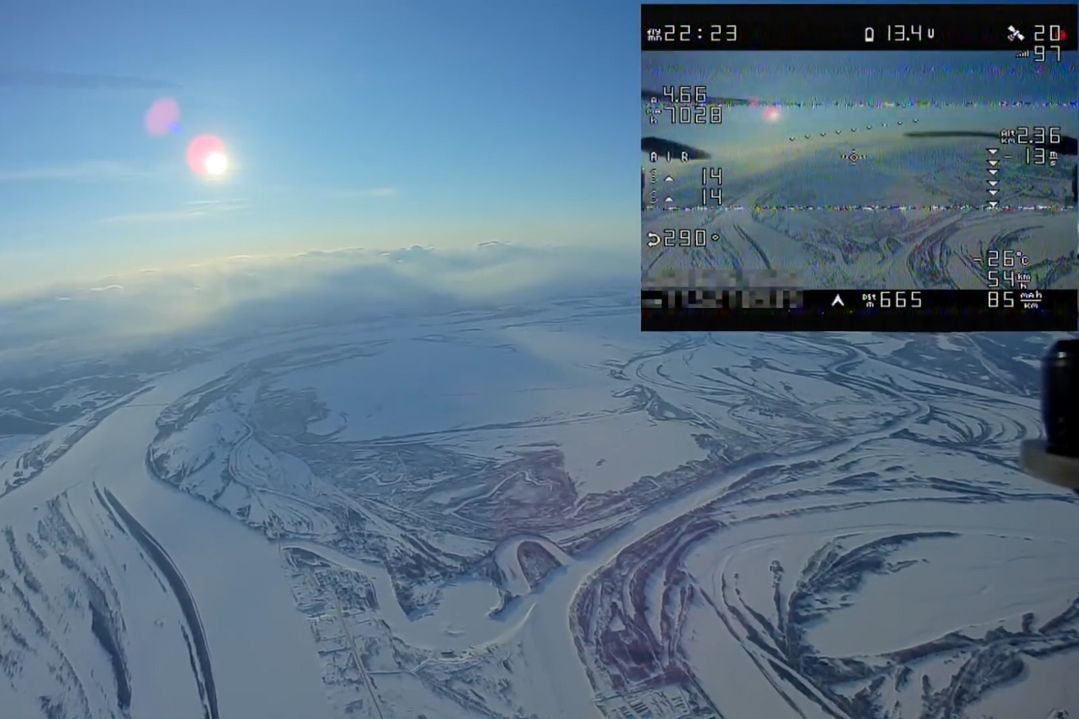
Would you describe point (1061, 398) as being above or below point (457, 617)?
above

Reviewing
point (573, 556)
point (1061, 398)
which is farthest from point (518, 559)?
point (1061, 398)

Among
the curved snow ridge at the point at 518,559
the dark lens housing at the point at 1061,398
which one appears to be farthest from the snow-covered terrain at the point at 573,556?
the dark lens housing at the point at 1061,398

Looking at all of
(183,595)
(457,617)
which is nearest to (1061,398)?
(457,617)

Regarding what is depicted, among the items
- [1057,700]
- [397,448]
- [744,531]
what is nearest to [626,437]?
[744,531]

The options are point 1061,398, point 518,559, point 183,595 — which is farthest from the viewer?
point 518,559

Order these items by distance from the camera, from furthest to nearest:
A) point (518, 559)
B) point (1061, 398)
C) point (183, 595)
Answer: point (518, 559), point (183, 595), point (1061, 398)

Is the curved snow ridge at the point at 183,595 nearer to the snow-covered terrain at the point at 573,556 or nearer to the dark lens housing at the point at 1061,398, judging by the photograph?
the snow-covered terrain at the point at 573,556

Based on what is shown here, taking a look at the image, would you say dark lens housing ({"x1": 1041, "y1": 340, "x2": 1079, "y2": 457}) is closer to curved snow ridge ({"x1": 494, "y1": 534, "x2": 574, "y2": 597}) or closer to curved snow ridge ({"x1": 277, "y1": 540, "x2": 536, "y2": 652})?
curved snow ridge ({"x1": 277, "y1": 540, "x2": 536, "y2": 652})

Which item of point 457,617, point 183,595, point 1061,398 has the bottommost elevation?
point 457,617

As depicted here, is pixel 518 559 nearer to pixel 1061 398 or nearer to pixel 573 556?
pixel 573 556

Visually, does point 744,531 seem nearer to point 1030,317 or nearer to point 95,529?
point 1030,317

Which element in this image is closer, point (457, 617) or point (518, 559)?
point (457, 617)
